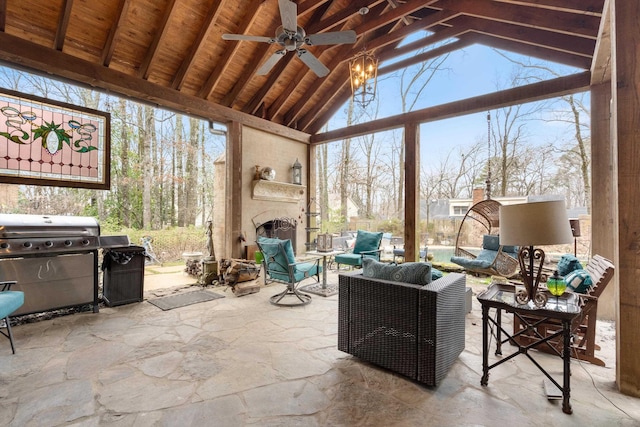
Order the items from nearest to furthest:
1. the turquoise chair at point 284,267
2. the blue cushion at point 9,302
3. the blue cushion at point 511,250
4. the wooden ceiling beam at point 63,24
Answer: the blue cushion at point 9,302
the wooden ceiling beam at point 63,24
the turquoise chair at point 284,267
the blue cushion at point 511,250

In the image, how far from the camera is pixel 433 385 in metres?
2.12

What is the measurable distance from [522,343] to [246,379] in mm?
2603

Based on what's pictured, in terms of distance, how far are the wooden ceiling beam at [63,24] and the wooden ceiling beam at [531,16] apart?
16.8 feet

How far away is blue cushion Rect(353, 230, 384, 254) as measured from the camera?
561cm

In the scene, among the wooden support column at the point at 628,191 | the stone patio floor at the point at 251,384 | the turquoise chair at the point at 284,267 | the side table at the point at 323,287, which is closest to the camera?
the stone patio floor at the point at 251,384

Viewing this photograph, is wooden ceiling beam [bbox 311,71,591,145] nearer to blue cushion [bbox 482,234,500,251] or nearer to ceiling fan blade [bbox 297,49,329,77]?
blue cushion [bbox 482,234,500,251]

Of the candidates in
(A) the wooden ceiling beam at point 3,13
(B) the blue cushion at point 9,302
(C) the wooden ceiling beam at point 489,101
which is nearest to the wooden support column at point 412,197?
(C) the wooden ceiling beam at point 489,101

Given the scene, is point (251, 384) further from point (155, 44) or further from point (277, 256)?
point (155, 44)

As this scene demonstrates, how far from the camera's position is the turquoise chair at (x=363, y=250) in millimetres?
5340

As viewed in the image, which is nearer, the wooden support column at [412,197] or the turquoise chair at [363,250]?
the turquoise chair at [363,250]

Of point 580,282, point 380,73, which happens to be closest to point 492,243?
point 580,282

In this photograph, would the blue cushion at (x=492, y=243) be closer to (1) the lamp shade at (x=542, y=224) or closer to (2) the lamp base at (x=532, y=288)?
(2) the lamp base at (x=532, y=288)

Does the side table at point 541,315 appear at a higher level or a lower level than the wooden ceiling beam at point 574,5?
lower

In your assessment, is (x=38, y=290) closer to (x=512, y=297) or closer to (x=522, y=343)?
(x=512, y=297)
